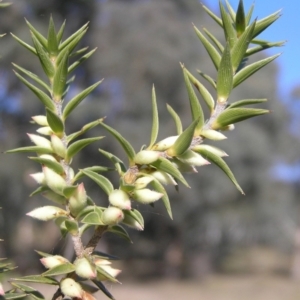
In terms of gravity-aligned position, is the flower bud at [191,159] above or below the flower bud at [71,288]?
above

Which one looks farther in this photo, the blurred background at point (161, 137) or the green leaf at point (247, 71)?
the blurred background at point (161, 137)

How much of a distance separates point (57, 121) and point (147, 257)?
14.2 m

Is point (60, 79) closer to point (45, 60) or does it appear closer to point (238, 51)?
point (45, 60)

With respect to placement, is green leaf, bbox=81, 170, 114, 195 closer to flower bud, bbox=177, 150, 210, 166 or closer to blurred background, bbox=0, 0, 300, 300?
flower bud, bbox=177, 150, 210, 166

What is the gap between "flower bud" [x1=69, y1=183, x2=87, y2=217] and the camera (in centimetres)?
39

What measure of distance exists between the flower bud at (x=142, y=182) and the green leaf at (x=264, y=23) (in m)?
0.14

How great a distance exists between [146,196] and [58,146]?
0.08 m

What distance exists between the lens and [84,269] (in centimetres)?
36

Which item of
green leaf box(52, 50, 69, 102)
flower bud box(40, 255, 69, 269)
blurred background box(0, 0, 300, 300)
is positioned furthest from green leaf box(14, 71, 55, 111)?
→ blurred background box(0, 0, 300, 300)

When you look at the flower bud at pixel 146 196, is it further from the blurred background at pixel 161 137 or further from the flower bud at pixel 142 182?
the blurred background at pixel 161 137

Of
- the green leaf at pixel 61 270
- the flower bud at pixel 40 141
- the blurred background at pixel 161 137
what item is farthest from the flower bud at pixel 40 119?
the blurred background at pixel 161 137

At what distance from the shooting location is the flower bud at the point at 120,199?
1.21 feet

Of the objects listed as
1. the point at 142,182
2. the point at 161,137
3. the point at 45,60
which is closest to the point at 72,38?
the point at 45,60

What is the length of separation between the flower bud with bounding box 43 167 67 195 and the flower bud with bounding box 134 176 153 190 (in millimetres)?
55
